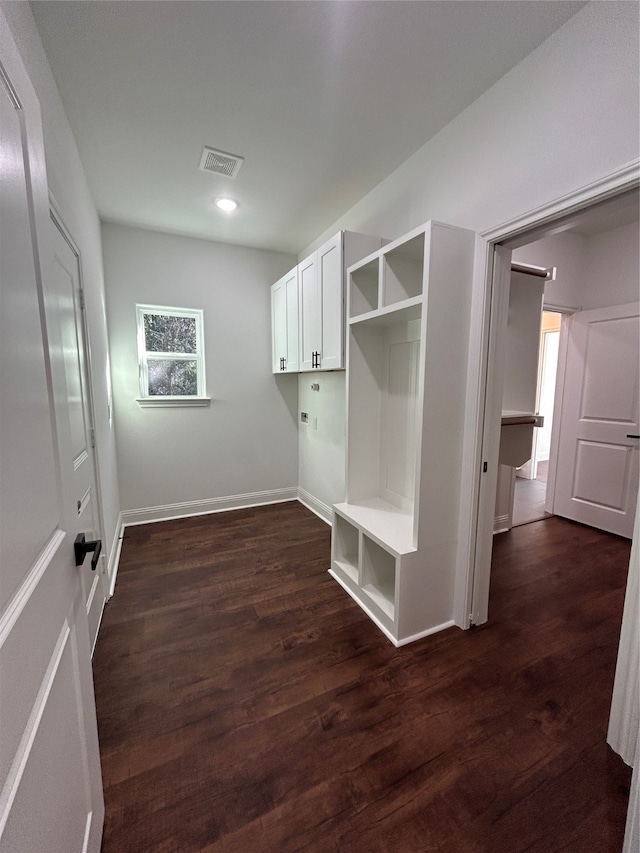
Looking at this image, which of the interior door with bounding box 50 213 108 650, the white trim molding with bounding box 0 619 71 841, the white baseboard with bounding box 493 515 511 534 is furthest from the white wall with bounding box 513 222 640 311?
the white trim molding with bounding box 0 619 71 841

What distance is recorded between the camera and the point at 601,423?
3332mm

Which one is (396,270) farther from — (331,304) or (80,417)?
(80,417)

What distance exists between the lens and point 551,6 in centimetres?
133

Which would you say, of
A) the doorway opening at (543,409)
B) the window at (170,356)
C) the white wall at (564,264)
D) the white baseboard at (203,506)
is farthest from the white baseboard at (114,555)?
the doorway opening at (543,409)

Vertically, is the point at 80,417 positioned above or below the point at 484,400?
below

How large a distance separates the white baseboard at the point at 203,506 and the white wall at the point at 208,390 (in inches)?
0.5

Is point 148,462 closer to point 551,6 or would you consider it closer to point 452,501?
point 452,501

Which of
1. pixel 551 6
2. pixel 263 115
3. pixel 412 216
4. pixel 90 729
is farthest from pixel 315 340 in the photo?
pixel 90 729

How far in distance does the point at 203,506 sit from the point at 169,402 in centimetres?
119

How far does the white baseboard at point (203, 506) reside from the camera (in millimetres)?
3481

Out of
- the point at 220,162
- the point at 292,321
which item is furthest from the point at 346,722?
the point at 220,162

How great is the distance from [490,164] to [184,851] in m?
3.02

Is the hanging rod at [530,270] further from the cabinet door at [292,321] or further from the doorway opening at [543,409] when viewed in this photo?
the doorway opening at [543,409]

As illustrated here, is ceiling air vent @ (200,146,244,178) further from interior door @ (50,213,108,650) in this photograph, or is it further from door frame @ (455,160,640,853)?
door frame @ (455,160,640,853)
